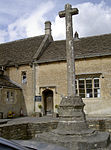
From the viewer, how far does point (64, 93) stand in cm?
1644

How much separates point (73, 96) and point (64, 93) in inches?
366

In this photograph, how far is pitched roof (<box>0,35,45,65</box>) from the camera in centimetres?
1906

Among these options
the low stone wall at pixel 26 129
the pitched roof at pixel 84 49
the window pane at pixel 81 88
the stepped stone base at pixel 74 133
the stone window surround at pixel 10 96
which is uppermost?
the pitched roof at pixel 84 49

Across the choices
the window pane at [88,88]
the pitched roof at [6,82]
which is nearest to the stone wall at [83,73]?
the window pane at [88,88]

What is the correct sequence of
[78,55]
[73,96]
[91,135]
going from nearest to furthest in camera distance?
[91,135] → [73,96] → [78,55]

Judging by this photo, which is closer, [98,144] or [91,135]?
[98,144]

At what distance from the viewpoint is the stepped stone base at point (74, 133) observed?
5.93 meters

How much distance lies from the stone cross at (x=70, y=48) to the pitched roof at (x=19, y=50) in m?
10.5

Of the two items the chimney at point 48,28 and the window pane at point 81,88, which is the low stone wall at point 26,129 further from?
the chimney at point 48,28

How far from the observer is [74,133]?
21.4 feet

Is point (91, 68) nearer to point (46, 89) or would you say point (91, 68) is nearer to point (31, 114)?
Result: point (46, 89)

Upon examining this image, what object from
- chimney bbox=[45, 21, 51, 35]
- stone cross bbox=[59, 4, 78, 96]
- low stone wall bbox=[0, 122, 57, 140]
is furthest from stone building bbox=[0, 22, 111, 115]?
stone cross bbox=[59, 4, 78, 96]

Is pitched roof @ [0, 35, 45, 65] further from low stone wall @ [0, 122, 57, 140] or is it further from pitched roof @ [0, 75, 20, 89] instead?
low stone wall @ [0, 122, 57, 140]

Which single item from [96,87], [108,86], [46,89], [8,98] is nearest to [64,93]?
[46,89]
